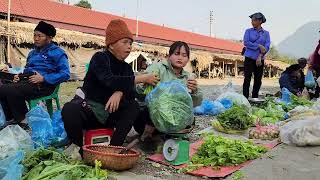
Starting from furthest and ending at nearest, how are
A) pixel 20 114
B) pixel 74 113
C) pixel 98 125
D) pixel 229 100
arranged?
pixel 229 100 < pixel 20 114 < pixel 98 125 < pixel 74 113

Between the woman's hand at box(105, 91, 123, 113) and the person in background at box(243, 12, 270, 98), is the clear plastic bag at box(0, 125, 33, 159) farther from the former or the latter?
the person in background at box(243, 12, 270, 98)

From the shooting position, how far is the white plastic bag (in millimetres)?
4289

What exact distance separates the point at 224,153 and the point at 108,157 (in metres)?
1.24

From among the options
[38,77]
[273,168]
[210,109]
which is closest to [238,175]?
[273,168]

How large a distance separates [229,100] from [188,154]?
3219 mm

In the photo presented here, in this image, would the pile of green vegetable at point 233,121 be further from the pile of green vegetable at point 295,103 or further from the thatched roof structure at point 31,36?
the thatched roof structure at point 31,36

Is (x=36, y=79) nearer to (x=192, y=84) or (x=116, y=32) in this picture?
(x=116, y=32)

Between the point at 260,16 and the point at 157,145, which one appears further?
the point at 260,16

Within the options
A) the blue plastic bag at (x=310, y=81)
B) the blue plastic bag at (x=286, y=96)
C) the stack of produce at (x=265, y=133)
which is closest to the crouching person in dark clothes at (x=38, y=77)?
the stack of produce at (x=265, y=133)

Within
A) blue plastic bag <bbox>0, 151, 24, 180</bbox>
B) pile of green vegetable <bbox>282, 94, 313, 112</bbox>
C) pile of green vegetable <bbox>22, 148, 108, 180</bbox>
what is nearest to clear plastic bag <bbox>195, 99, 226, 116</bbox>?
pile of green vegetable <bbox>282, 94, 313, 112</bbox>

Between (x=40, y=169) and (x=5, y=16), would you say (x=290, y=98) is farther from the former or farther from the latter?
(x=5, y=16)

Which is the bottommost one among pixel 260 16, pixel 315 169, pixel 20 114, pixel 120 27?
pixel 315 169

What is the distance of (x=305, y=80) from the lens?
946 cm

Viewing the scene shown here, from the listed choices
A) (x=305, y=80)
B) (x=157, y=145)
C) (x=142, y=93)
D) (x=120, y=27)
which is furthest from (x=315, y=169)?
(x=305, y=80)
